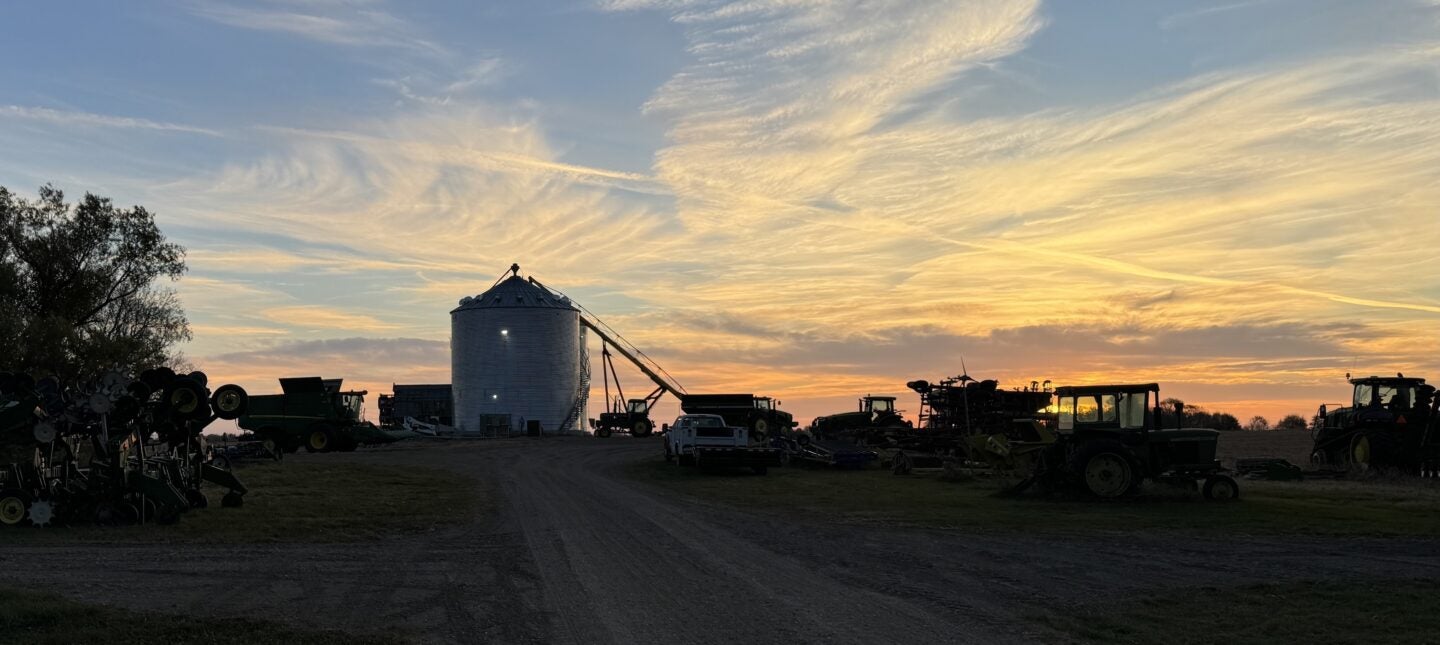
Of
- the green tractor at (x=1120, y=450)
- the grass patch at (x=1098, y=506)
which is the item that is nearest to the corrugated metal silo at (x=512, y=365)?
the grass patch at (x=1098, y=506)

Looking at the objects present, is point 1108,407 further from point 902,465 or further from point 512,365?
point 512,365

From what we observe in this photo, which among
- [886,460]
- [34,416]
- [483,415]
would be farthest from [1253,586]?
[483,415]

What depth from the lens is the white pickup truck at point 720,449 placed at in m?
33.8

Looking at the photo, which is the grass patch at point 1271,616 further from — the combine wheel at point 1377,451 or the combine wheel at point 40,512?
the combine wheel at point 1377,451

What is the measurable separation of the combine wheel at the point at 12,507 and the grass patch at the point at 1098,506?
14687 mm

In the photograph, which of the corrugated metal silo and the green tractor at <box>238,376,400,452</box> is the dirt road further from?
the corrugated metal silo

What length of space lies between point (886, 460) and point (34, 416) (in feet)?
92.0

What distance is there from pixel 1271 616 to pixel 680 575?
23.0 feet

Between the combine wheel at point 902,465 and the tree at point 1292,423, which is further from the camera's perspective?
the tree at point 1292,423

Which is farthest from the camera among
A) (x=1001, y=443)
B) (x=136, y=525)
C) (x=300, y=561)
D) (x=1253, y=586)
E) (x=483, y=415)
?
(x=483, y=415)

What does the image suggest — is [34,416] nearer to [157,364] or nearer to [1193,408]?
[157,364]

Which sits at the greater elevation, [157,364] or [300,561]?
[157,364]

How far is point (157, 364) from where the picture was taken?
146 feet

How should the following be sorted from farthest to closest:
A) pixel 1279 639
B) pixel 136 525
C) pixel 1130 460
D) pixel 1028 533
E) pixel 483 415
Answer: pixel 483 415, pixel 1130 460, pixel 136 525, pixel 1028 533, pixel 1279 639
